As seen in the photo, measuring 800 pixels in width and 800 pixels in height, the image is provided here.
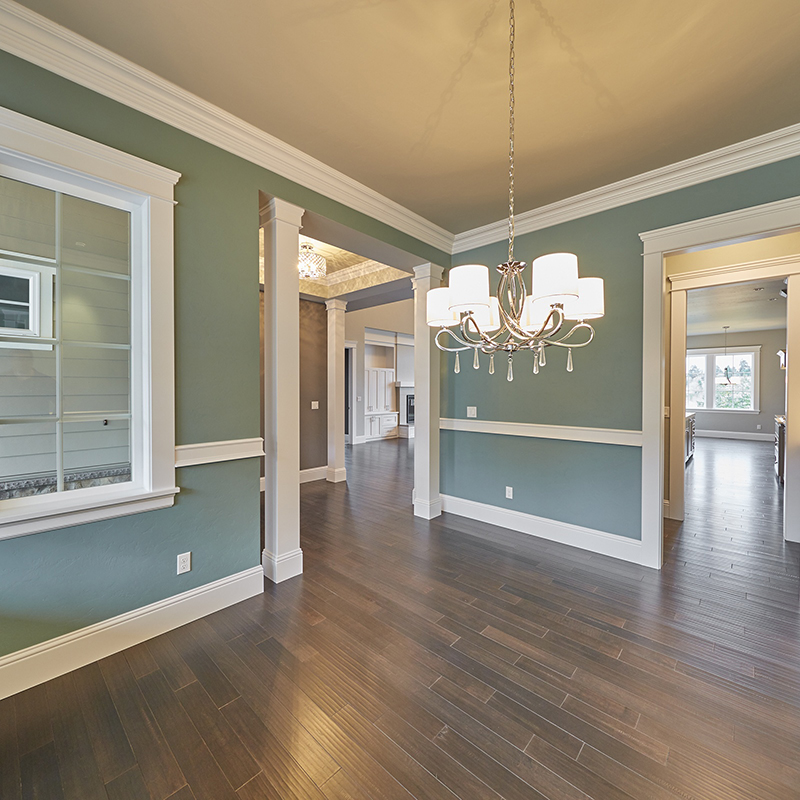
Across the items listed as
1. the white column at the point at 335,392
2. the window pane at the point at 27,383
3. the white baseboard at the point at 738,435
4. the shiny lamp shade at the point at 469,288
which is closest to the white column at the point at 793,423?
the shiny lamp shade at the point at 469,288

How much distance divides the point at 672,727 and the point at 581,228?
3.34 metres

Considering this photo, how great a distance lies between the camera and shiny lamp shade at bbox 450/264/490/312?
166 cm

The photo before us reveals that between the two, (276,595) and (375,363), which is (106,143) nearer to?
(276,595)

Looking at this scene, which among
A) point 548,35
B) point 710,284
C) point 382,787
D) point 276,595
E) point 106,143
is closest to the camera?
point 382,787

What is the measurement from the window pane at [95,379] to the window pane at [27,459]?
0.16 meters

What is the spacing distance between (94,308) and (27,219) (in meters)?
0.46

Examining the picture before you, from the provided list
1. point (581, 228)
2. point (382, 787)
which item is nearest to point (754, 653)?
point (382, 787)

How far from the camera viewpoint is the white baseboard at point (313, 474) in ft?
18.5

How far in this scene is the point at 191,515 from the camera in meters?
2.23

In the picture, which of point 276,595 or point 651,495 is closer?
point 276,595

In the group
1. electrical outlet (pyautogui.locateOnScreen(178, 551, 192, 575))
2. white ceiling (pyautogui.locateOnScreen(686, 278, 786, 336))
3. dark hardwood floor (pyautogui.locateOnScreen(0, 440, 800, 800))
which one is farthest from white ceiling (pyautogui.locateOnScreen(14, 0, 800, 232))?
white ceiling (pyautogui.locateOnScreen(686, 278, 786, 336))

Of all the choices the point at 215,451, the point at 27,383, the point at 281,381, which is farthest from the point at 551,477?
the point at 27,383

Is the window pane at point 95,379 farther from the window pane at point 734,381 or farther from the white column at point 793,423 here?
the window pane at point 734,381

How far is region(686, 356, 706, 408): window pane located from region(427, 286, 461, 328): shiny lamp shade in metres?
12.2
